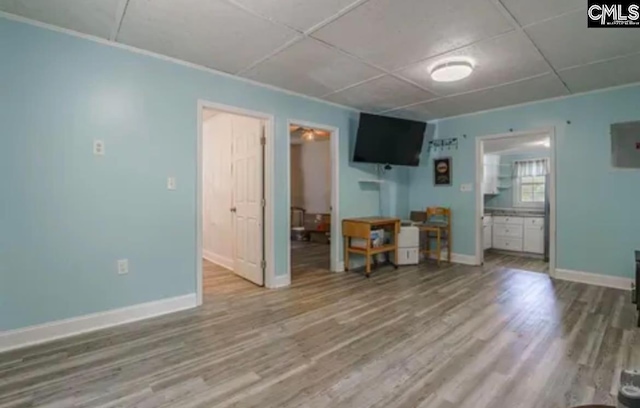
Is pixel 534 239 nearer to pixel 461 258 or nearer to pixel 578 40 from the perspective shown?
pixel 461 258

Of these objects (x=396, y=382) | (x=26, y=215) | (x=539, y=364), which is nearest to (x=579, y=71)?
(x=539, y=364)

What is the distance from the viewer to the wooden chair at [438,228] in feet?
17.1

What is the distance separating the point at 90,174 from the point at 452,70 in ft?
10.9

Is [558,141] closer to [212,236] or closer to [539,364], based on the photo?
[539,364]

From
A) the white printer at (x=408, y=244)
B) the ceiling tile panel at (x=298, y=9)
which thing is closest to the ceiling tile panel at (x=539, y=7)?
the ceiling tile panel at (x=298, y=9)

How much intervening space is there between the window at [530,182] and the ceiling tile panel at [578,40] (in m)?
3.98

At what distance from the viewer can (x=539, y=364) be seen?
2145mm

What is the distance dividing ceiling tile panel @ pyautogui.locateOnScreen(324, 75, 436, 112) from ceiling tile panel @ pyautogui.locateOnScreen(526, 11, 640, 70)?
138 cm

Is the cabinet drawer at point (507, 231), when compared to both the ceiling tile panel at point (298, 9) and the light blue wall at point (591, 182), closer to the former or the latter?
the light blue wall at point (591, 182)

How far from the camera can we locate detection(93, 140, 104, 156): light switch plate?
2.69m

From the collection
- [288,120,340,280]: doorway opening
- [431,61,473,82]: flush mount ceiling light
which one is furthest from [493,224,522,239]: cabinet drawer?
[431,61,473,82]: flush mount ceiling light

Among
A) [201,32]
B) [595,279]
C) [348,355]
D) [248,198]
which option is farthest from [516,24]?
[595,279]

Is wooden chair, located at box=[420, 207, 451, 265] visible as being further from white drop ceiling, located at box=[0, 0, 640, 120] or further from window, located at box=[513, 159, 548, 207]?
window, located at box=[513, 159, 548, 207]

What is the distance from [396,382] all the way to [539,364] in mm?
1010
